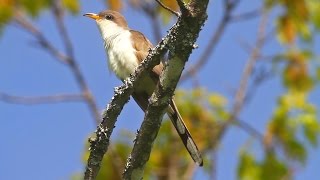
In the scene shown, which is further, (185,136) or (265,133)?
(265,133)

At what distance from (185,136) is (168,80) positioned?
1324mm

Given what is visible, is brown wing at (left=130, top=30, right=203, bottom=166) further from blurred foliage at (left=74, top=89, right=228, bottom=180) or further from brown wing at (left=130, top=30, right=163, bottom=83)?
blurred foliage at (left=74, top=89, right=228, bottom=180)

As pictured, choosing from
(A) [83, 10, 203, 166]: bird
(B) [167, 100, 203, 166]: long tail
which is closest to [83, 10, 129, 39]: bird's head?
(A) [83, 10, 203, 166]: bird

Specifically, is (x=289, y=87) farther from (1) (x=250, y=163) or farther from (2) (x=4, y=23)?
(2) (x=4, y=23)

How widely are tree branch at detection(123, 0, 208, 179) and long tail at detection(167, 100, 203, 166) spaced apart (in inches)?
31.8

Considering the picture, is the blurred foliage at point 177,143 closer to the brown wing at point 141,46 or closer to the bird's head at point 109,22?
the bird's head at point 109,22

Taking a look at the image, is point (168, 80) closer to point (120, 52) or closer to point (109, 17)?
point (120, 52)

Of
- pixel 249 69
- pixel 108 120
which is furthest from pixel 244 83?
pixel 108 120

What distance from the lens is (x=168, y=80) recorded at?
4699mm

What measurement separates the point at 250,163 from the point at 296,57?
1471 mm

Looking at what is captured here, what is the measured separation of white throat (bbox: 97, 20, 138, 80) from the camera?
6.78 metres

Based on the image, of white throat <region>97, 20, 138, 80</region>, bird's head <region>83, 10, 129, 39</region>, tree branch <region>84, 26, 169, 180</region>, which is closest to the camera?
tree branch <region>84, 26, 169, 180</region>

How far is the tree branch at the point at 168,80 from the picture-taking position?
Answer: 175 inches

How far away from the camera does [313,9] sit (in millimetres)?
10945
